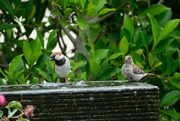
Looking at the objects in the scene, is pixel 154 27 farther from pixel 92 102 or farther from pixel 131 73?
pixel 92 102

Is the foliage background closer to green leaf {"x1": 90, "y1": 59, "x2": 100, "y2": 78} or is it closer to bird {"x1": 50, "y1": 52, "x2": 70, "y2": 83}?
green leaf {"x1": 90, "y1": 59, "x2": 100, "y2": 78}

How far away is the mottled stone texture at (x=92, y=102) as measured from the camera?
1987 mm

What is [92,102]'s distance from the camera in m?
2.01

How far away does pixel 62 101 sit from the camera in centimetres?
199

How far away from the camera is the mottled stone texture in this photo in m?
1.99

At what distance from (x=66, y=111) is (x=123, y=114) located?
214mm

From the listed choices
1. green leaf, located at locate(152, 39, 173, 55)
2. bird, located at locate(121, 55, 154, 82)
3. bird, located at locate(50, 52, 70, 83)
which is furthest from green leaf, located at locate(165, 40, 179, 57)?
bird, located at locate(50, 52, 70, 83)

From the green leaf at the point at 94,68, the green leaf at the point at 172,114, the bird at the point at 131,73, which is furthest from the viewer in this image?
the green leaf at the point at 172,114

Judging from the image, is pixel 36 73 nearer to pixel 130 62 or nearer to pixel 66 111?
pixel 130 62

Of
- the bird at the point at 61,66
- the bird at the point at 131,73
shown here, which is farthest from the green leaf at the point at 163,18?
the bird at the point at 61,66

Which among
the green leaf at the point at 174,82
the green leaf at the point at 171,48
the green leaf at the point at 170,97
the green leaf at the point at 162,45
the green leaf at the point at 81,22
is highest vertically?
the green leaf at the point at 81,22

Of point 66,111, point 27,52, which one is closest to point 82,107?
point 66,111

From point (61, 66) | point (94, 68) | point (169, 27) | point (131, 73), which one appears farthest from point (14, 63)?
point (169, 27)

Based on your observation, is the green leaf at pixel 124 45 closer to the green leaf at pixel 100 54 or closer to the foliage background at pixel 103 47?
the foliage background at pixel 103 47
